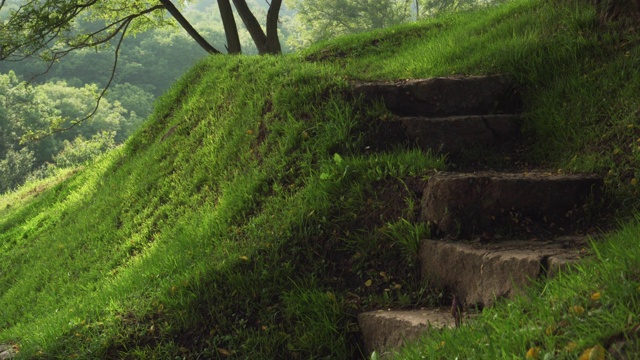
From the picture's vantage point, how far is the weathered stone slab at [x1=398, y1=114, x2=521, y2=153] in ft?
15.8

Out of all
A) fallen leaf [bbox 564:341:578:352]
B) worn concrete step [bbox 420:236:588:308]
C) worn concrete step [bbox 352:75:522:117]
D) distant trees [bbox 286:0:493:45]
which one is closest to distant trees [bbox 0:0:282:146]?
worn concrete step [bbox 352:75:522:117]

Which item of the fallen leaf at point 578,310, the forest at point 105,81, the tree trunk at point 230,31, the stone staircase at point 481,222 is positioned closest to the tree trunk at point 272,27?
the tree trunk at point 230,31

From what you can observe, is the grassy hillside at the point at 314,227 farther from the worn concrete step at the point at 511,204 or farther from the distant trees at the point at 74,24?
the distant trees at the point at 74,24

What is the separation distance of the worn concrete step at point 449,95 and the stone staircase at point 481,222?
17 cm

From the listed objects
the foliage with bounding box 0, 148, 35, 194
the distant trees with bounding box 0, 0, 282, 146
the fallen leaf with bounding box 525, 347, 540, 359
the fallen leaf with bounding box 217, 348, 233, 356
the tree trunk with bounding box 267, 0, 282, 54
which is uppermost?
the distant trees with bounding box 0, 0, 282, 146

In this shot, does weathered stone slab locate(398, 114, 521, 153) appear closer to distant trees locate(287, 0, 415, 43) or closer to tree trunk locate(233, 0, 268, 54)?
tree trunk locate(233, 0, 268, 54)

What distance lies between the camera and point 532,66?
5328 mm

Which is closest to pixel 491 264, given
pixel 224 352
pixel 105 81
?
pixel 224 352

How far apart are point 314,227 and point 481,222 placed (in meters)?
1.24

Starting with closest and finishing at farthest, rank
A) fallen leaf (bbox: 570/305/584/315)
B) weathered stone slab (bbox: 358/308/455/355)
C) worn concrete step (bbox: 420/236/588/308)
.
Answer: fallen leaf (bbox: 570/305/584/315) → worn concrete step (bbox: 420/236/588/308) → weathered stone slab (bbox: 358/308/455/355)

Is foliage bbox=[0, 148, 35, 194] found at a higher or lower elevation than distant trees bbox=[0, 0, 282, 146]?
lower

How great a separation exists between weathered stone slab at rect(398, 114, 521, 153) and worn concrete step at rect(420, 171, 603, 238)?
0.94 meters

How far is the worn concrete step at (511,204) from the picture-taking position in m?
3.79

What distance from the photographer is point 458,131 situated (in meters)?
4.87
